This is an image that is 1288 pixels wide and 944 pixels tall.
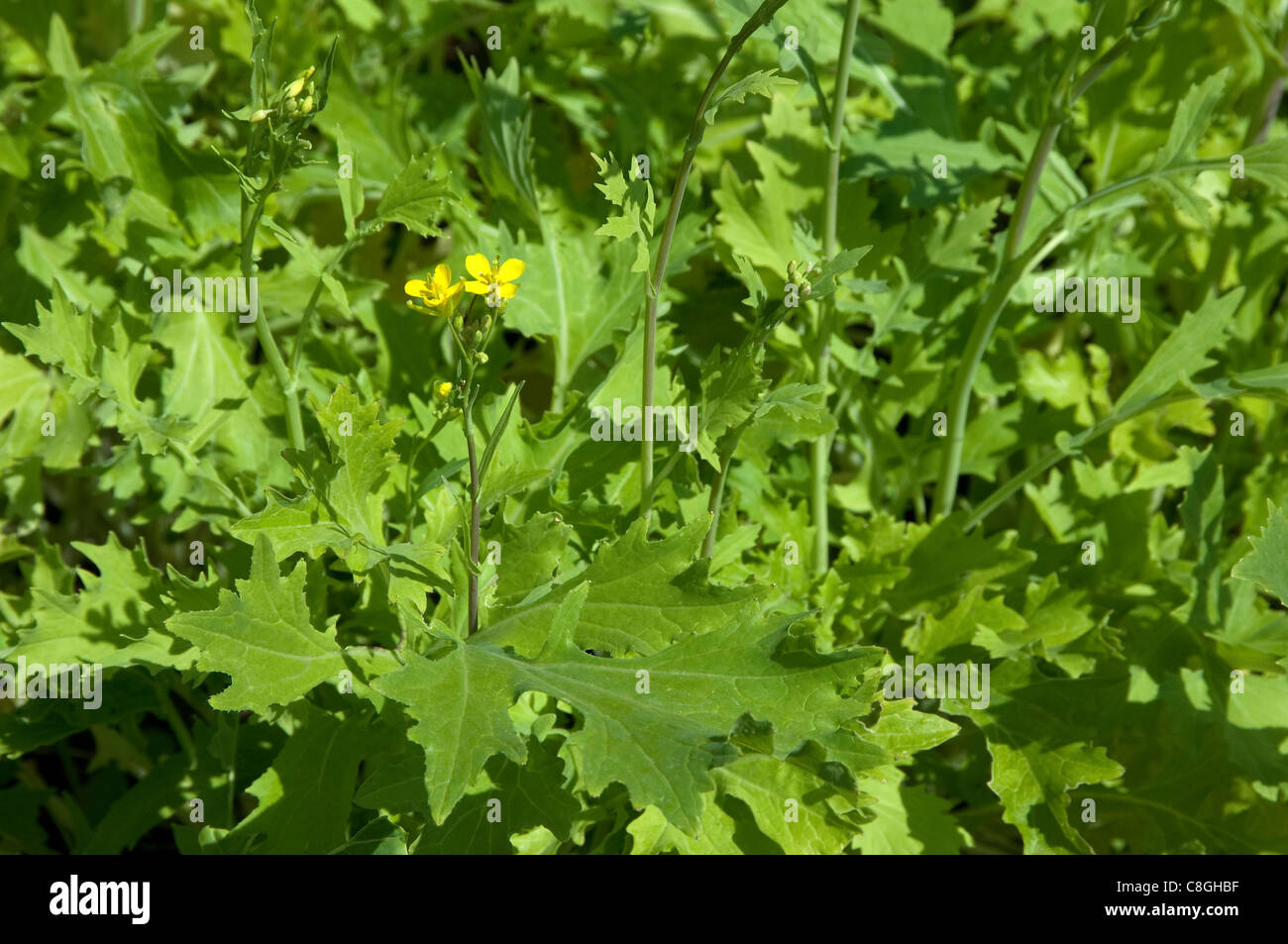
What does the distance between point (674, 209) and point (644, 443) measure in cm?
32

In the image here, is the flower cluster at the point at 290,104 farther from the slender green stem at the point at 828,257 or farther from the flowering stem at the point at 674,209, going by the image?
the slender green stem at the point at 828,257

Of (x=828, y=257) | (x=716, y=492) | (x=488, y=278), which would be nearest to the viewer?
(x=488, y=278)

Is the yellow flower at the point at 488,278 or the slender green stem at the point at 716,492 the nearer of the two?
the yellow flower at the point at 488,278

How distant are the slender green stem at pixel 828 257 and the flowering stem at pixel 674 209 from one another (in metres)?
0.23

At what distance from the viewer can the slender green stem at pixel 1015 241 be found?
157 centimetres

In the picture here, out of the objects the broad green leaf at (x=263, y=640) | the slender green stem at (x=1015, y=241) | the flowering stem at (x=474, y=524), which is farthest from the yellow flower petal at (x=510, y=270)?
the slender green stem at (x=1015, y=241)

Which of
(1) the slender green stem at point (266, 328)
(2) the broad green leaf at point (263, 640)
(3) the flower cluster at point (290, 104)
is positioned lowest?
(2) the broad green leaf at point (263, 640)

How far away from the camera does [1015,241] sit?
1.79 metres

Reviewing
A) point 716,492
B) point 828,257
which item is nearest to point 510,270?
point 716,492

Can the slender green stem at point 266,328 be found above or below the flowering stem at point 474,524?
above

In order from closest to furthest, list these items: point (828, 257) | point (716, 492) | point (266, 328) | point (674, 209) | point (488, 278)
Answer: point (488, 278)
point (674, 209)
point (266, 328)
point (716, 492)
point (828, 257)

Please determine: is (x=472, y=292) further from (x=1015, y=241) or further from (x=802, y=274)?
(x=1015, y=241)
